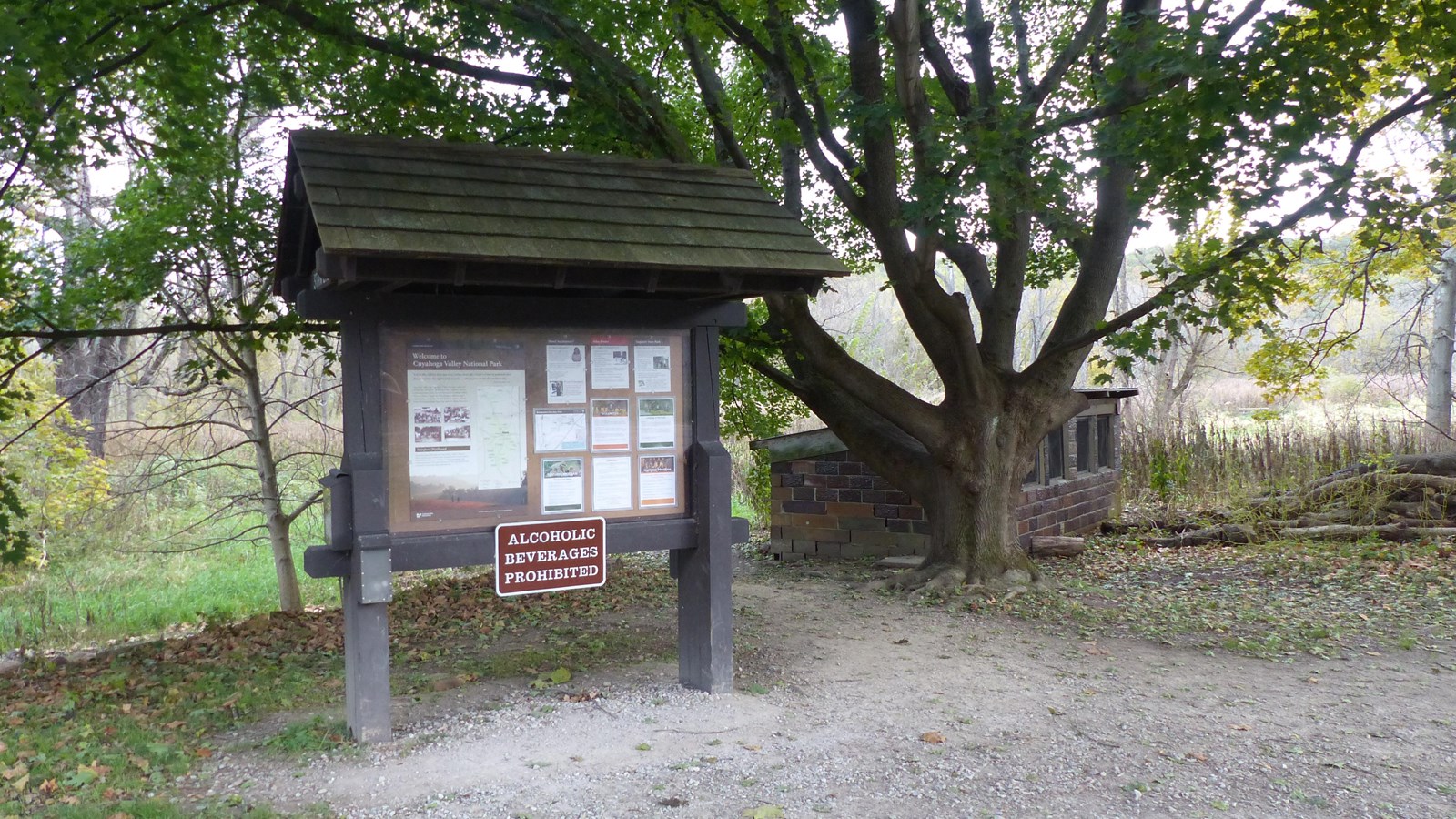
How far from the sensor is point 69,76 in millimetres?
6801

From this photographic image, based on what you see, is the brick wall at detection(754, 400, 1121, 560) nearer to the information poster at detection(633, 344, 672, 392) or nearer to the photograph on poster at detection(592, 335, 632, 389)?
the information poster at detection(633, 344, 672, 392)

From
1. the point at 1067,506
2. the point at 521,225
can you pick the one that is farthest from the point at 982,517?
the point at 521,225

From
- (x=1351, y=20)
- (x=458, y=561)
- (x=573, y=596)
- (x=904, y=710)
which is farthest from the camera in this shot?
(x=573, y=596)

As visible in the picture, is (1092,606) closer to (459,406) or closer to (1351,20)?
(1351,20)

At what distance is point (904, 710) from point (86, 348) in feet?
53.6

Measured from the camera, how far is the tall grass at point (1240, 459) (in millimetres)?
14484

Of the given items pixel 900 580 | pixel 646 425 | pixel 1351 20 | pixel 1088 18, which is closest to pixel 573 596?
pixel 900 580

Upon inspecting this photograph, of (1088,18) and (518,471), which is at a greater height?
(1088,18)

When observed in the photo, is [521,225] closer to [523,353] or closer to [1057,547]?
[523,353]

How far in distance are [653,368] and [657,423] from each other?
1.03ft

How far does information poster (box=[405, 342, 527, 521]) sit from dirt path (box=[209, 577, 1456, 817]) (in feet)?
3.96

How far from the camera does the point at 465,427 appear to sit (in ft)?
17.6

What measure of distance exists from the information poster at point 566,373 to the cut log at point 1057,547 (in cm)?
795

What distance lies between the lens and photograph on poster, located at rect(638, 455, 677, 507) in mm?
5809
